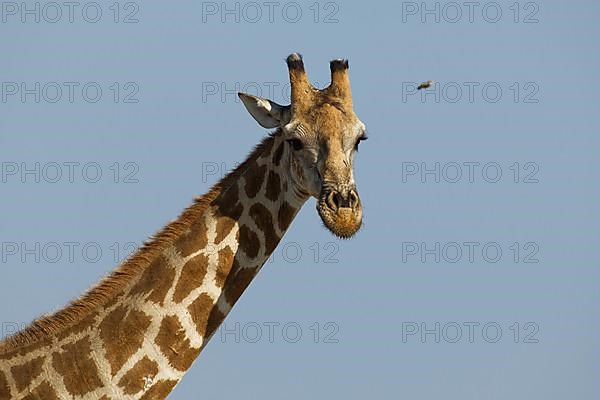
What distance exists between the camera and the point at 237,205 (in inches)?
534

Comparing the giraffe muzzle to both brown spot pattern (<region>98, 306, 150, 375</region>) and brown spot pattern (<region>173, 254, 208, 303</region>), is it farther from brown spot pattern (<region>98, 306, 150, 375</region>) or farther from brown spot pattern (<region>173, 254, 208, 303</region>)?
brown spot pattern (<region>98, 306, 150, 375</region>)

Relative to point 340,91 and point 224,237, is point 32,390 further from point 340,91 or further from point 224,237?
point 340,91

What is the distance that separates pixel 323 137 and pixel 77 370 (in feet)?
10.4

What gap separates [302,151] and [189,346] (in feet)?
6.99

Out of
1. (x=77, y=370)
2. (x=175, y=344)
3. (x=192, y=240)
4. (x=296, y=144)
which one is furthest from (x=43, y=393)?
(x=296, y=144)

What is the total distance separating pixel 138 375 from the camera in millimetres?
12773

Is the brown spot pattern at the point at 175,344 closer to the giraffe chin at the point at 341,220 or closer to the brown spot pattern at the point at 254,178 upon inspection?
the brown spot pattern at the point at 254,178

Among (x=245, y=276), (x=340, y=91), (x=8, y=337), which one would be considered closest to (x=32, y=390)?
(x=8, y=337)

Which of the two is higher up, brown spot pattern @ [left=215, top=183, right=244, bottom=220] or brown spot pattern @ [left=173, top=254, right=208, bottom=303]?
brown spot pattern @ [left=215, top=183, right=244, bottom=220]

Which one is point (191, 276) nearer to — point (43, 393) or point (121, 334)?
point (121, 334)

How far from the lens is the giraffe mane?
12984 mm

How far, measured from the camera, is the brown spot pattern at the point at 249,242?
13.4 meters

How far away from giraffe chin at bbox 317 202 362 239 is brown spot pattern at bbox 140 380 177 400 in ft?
6.83

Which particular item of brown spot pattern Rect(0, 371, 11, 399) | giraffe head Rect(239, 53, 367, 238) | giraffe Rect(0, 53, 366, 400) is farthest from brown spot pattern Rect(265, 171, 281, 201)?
brown spot pattern Rect(0, 371, 11, 399)
